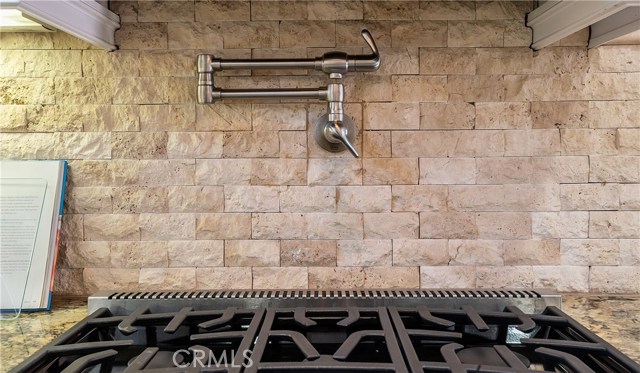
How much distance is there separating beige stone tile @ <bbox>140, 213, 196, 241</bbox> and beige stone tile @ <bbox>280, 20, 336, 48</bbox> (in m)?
0.55

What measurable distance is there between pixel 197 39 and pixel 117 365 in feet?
2.69

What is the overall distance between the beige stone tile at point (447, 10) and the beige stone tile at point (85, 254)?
1.05 metres

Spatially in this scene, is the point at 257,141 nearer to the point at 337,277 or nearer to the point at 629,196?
the point at 337,277

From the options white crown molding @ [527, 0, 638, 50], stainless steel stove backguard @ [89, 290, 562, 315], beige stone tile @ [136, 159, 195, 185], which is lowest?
stainless steel stove backguard @ [89, 290, 562, 315]

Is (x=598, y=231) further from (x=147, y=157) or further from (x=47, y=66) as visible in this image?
(x=47, y=66)

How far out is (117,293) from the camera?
110 cm

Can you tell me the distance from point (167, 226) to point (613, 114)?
1.22m

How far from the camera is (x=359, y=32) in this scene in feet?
4.06

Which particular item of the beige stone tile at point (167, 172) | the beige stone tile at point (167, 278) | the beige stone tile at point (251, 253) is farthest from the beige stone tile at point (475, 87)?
the beige stone tile at point (167, 278)

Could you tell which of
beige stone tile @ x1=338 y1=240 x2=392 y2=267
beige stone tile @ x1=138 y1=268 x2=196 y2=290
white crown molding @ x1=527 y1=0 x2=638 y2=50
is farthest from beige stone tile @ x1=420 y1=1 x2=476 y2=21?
beige stone tile @ x1=138 y1=268 x2=196 y2=290

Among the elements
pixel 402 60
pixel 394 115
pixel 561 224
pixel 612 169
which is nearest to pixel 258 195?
pixel 394 115

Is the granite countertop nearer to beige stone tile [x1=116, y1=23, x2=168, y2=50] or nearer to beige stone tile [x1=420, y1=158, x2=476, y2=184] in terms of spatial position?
beige stone tile [x1=420, y1=158, x2=476, y2=184]

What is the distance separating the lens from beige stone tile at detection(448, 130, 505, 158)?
1238 millimetres

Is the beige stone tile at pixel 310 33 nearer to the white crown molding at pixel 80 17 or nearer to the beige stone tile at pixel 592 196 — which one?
the white crown molding at pixel 80 17
